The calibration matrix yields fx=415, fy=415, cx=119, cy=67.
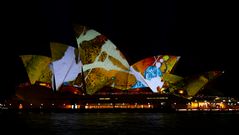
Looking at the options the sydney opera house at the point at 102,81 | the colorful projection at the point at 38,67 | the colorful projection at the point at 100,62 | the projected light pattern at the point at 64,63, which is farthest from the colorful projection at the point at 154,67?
the colorful projection at the point at 38,67

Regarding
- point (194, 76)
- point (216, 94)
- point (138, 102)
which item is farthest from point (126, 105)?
point (216, 94)

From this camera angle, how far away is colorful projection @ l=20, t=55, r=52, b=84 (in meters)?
61.4

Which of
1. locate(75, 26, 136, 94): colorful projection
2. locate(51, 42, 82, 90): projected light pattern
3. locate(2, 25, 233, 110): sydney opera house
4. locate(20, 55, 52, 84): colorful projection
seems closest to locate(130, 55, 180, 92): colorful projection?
locate(2, 25, 233, 110): sydney opera house

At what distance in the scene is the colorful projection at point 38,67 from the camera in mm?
61438

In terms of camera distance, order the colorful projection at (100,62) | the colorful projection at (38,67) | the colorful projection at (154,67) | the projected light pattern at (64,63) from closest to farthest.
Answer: the colorful projection at (100,62) < the projected light pattern at (64,63) < the colorful projection at (154,67) < the colorful projection at (38,67)

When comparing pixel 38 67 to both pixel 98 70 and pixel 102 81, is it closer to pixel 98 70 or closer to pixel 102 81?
pixel 98 70

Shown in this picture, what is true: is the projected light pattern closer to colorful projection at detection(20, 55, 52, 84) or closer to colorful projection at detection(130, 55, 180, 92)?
colorful projection at detection(20, 55, 52, 84)

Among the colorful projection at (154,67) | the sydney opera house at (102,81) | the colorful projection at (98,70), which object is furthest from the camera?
the colorful projection at (154,67)

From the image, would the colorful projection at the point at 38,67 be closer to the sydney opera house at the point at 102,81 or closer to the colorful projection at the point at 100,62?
the sydney opera house at the point at 102,81

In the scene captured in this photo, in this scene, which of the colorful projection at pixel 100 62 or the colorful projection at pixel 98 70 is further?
the colorful projection at pixel 98 70

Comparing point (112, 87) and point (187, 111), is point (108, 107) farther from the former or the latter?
point (187, 111)

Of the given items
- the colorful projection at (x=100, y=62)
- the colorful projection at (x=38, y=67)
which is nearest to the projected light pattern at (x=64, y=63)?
the colorful projection at (x=100, y=62)

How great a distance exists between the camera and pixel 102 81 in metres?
61.1

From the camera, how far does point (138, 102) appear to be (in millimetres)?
63500
